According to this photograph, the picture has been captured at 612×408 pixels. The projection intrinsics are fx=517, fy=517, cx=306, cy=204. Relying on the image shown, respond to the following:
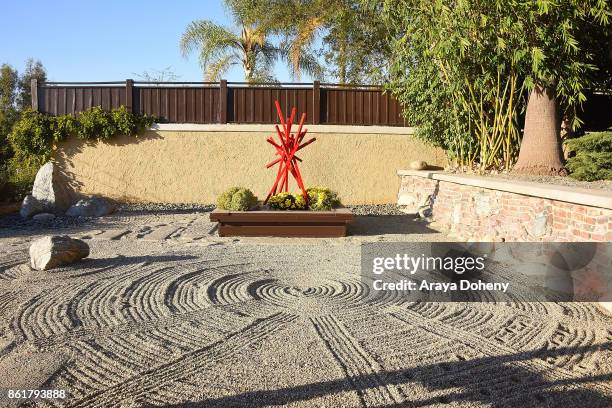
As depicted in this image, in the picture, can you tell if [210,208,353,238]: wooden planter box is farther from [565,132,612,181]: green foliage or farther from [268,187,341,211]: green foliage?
[565,132,612,181]: green foliage

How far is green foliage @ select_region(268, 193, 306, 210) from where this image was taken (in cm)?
786

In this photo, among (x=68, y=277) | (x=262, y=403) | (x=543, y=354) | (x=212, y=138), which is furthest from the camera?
(x=212, y=138)

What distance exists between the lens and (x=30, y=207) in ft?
30.5

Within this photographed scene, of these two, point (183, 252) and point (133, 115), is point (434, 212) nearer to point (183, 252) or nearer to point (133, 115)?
point (183, 252)

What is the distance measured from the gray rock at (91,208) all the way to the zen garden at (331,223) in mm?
41

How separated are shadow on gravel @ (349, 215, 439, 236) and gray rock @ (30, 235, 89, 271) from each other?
3917 millimetres

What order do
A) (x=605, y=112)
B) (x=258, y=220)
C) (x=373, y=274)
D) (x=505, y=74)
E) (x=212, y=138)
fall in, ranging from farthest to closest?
(x=212, y=138), (x=605, y=112), (x=505, y=74), (x=258, y=220), (x=373, y=274)

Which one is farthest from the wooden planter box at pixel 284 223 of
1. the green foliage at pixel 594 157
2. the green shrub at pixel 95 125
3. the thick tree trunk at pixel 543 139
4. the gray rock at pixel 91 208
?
A: the green shrub at pixel 95 125

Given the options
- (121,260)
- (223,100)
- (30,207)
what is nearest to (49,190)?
(30,207)

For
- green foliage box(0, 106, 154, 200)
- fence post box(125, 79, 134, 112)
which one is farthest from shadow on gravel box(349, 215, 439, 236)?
fence post box(125, 79, 134, 112)

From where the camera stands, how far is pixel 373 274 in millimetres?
5227

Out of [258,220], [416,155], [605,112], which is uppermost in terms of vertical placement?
[605,112]

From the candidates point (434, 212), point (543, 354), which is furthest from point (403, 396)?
point (434, 212)

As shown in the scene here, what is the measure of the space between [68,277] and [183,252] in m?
1.51
